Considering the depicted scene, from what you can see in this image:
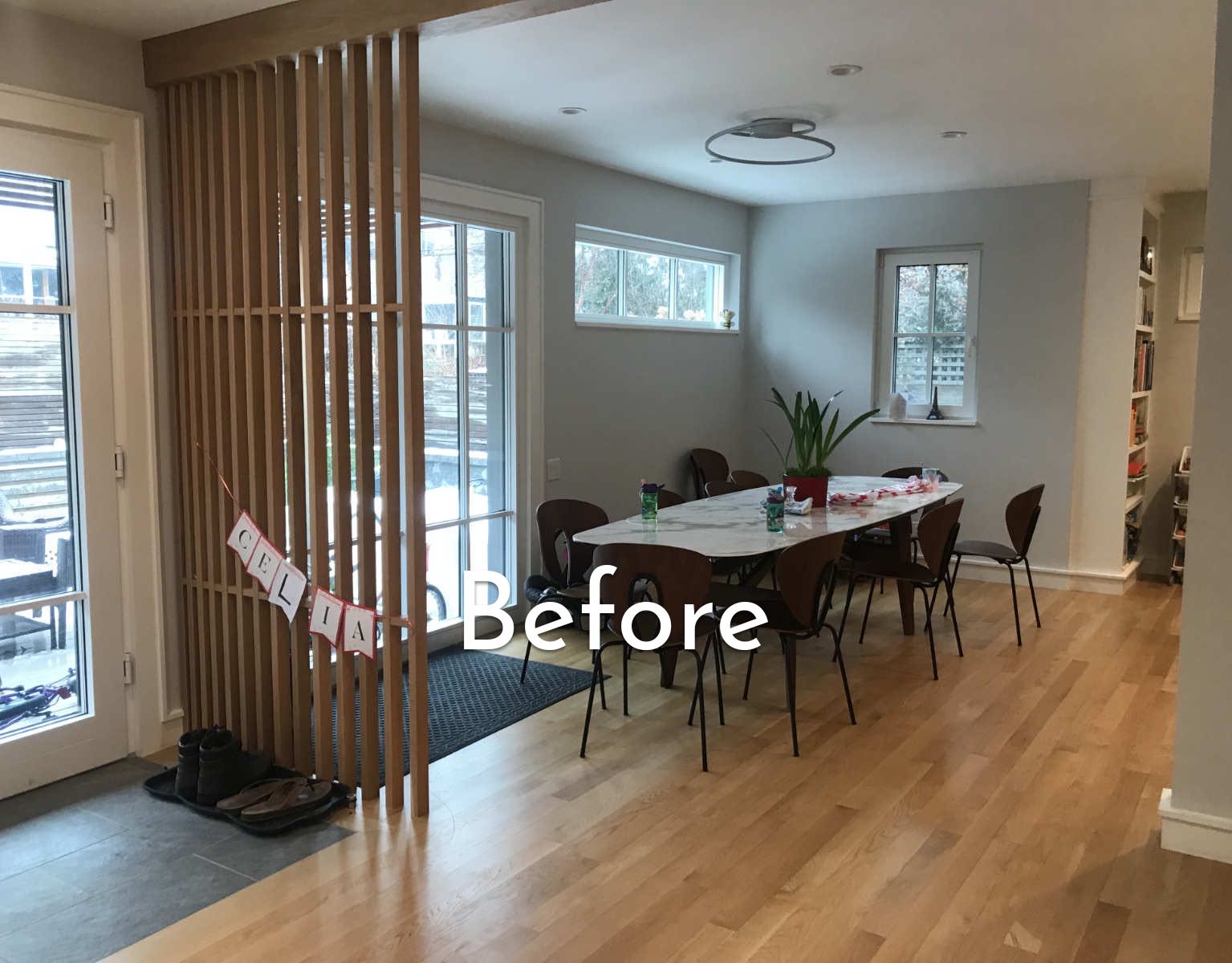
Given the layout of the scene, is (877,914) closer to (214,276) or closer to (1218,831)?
(1218,831)

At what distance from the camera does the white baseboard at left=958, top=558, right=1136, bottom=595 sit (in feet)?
21.2

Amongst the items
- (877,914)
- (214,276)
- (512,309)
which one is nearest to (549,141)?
(512,309)

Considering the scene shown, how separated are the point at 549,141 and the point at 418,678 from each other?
3205 mm

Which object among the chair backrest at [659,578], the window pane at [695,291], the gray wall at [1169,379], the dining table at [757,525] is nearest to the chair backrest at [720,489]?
the dining table at [757,525]

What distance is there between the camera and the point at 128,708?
3.75 meters

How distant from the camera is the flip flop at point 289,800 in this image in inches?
127

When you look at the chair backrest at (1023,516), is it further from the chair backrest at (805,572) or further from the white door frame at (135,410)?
the white door frame at (135,410)

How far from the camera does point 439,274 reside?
5.07 m

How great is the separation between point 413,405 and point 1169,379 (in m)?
5.89

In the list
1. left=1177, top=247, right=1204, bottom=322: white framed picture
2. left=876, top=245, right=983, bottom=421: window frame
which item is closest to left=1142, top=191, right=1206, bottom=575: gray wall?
left=1177, top=247, right=1204, bottom=322: white framed picture

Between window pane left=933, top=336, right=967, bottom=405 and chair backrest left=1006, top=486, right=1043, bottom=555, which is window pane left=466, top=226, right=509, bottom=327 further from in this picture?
window pane left=933, top=336, right=967, bottom=405

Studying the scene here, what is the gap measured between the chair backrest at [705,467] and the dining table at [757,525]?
116 cm

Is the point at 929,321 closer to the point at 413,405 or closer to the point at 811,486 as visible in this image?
the point at 811,486

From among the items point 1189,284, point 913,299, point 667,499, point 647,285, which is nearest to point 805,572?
point 667,499
